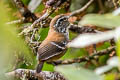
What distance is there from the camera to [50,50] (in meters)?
3.49

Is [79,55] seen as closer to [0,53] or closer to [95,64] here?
[95,64]

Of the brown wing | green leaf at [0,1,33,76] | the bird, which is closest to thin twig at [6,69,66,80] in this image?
the bird

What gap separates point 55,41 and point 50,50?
19 cm

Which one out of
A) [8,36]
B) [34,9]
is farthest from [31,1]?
[8,36]

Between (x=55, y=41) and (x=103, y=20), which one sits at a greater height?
(x=103, y=20)

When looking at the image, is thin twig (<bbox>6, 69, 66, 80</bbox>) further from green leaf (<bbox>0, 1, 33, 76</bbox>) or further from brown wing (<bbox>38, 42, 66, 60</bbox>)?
green leaf (<bbox>0, 1, 33, 76</bbox>)

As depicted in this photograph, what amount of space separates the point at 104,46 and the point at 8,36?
3.11 m

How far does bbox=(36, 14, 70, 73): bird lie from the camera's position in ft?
11.1

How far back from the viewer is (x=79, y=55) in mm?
3742

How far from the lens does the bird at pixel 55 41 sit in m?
3.39

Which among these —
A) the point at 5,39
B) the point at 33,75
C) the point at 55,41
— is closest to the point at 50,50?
the point at 55,41

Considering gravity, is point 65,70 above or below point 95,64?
above

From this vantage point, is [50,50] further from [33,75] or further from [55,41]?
[33,75]

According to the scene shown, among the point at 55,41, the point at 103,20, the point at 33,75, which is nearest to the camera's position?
the point at 103,20
